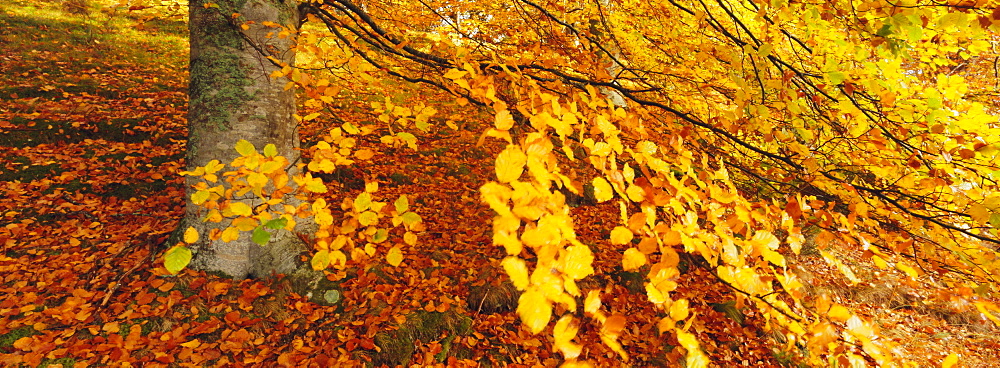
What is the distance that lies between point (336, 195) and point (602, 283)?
351 cm

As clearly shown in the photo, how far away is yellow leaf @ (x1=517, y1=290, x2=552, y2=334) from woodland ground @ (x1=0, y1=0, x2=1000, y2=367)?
1877 mm

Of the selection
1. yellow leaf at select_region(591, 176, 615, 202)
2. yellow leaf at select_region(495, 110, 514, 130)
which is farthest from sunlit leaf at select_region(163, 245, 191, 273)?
yellow leaf at select_region(591, 176, 615, 202)

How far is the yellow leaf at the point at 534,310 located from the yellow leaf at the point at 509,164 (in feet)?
1.08

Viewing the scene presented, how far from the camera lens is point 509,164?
120cm

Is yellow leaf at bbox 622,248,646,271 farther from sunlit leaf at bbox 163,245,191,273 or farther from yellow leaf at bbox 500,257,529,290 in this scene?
sunlit leaf at bbox 163,245,191,273

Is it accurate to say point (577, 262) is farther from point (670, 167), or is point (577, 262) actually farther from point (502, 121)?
point (670, 167)

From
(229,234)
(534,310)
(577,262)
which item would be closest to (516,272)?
(534,310)

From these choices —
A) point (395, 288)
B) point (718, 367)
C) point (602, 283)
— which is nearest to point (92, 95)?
point (395, 288)

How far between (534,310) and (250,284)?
3162 mm

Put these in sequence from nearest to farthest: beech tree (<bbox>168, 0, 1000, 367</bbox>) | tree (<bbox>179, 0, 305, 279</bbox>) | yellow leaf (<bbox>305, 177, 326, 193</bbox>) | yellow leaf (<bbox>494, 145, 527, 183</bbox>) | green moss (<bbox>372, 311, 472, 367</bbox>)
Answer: yellow leaf (<bbox>494, 145, 527, 183</bbox>)
beech tree (<bbox>168, 0, 1000, 367</bbox>)
yellow leaf (<bbox>305, 177, 326, 193</bbox>)
tree (<bbox>179, 0, 305, 279</bbox>)
green moss (<bbox>372, 311, 472, 367</bbox>)

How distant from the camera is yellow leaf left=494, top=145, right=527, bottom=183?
1.17 metres

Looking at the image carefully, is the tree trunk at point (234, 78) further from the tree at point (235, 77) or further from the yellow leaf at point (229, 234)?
the yellow leaf at point (229, 234)

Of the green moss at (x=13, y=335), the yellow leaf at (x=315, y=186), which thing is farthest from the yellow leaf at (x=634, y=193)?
the green moss at (x=13, y=335)

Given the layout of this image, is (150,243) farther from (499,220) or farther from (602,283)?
(602,283)
